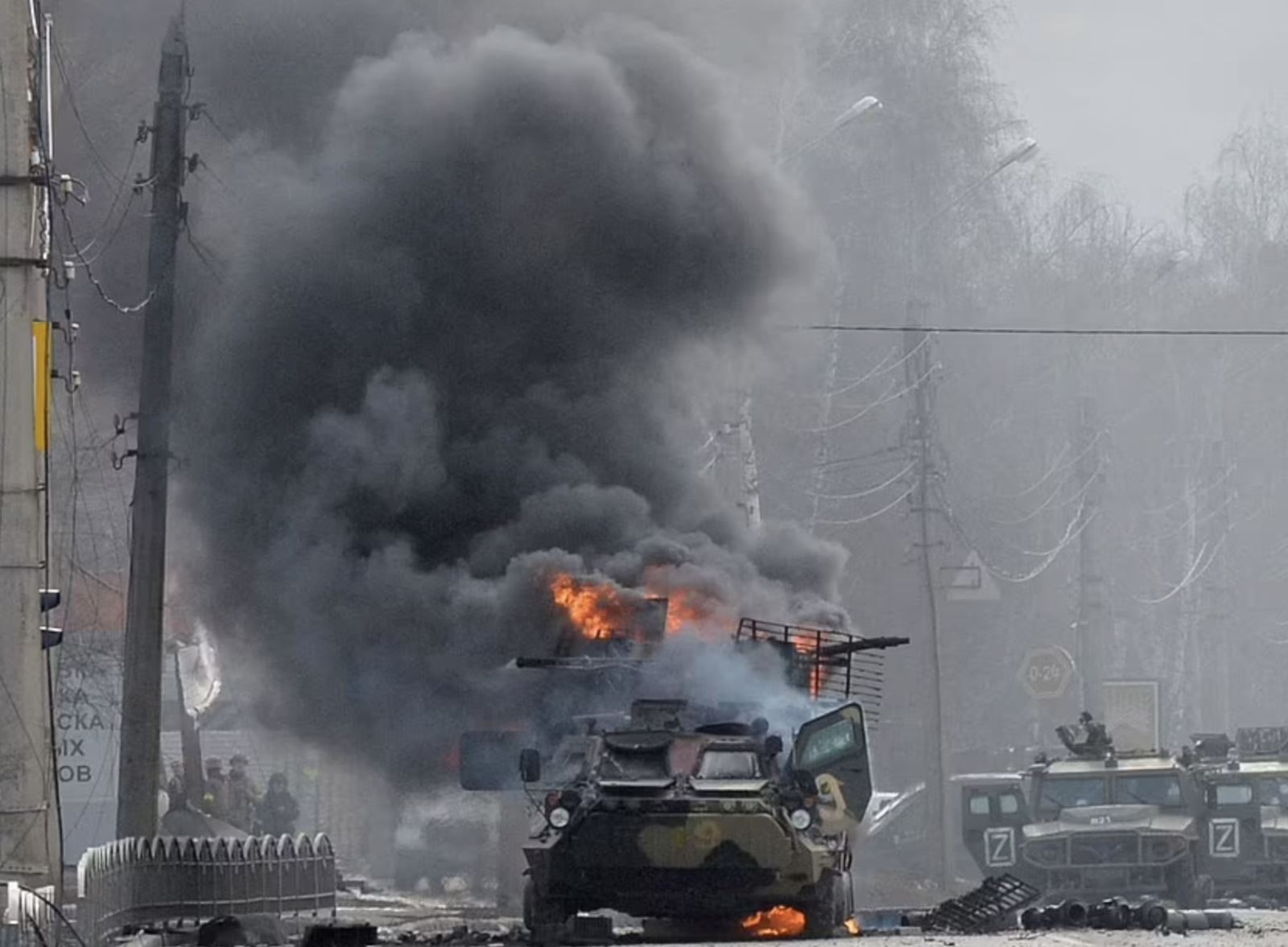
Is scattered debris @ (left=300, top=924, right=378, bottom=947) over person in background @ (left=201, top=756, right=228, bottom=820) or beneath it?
beneath

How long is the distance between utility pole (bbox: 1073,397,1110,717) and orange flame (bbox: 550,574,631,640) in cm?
2305

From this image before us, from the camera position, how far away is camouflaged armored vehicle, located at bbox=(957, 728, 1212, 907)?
2495 centimetres

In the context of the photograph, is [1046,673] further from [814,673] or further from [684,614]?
[814,673]

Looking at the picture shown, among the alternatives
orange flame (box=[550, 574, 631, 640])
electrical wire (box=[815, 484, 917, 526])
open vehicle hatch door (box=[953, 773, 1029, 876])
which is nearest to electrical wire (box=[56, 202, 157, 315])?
orange flame (box=[550, 574, 631, 640])

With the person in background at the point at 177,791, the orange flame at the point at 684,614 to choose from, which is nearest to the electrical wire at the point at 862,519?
the person in background at the point at 177,791

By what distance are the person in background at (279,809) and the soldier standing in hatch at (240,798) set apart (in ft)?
3.08

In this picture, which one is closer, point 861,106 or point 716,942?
point 716,942

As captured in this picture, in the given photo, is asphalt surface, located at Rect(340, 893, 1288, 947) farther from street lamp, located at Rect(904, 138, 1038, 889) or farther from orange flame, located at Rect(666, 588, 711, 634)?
street lamp, located at Rect(904, 138, 1038, 889)

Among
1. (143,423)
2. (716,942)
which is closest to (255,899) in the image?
(143,423)

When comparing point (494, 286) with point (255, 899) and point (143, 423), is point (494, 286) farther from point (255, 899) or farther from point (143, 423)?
point (255, 899)

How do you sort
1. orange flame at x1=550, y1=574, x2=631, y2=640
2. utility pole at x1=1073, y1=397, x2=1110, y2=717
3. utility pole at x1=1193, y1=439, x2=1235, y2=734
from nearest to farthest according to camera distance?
orange flame at x1=550, y1=574, x2=631, y2=640 < utility pole at x1=1073, y1=397, x2=1110, y2=717 < utility pole at x1=1193, y1=439, x2=1235, y2=734

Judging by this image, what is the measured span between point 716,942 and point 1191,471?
4208 cm

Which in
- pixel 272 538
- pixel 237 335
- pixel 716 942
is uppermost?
pixel 237 335

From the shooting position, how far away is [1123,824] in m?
25.2
